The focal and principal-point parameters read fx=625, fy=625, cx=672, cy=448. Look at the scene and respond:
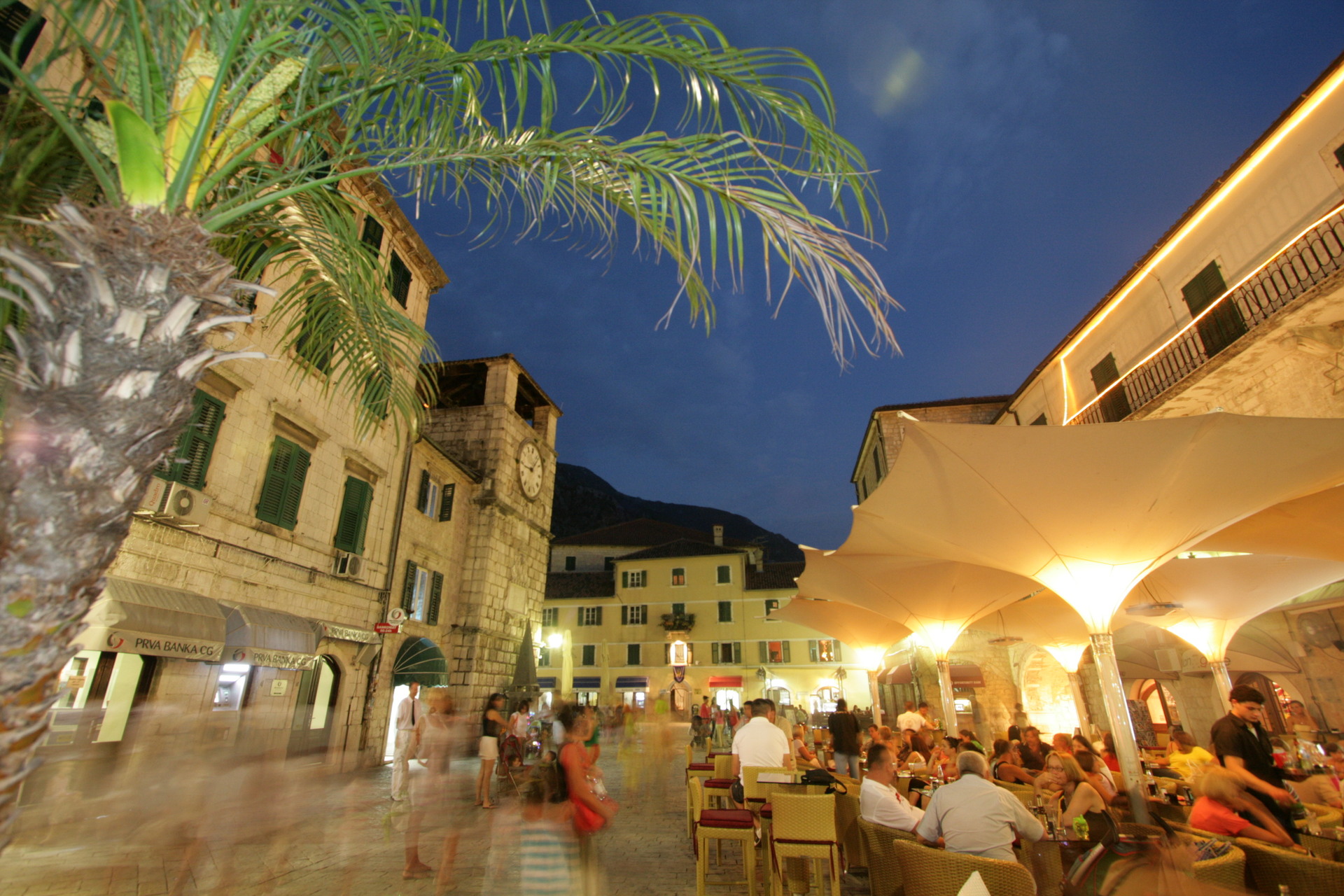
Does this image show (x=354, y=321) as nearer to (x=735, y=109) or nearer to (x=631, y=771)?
(x=735, y=109)

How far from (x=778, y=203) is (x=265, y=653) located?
9.87 metres

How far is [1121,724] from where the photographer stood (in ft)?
19.8

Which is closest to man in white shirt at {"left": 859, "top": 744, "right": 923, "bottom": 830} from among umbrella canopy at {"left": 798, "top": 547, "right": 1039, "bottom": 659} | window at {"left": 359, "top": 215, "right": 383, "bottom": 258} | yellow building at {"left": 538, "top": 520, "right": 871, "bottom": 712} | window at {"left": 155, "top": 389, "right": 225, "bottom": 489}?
umbrella canopy at {"left": 798, "top": 547, "right": 1039, "bottom": 659}

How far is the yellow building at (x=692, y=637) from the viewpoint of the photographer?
33.8 meters

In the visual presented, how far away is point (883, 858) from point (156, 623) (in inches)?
324

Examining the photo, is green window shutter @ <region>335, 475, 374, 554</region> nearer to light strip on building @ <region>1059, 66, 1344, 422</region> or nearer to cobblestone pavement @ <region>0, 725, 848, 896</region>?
cobblestone pavement @ <region>0, 725, 848, 896</region>

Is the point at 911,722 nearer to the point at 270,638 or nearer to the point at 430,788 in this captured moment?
the point at 430,788

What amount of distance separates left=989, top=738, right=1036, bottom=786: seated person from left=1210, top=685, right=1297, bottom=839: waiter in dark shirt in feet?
7.36

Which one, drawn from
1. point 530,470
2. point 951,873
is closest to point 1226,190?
point 951,873

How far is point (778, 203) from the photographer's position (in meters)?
2.81

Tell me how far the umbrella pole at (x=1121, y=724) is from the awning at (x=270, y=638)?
1046 centimetres

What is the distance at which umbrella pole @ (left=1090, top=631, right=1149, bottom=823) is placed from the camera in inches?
215

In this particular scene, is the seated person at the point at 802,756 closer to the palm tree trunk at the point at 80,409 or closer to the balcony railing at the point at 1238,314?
the palm tree trunk at the point at 80,409

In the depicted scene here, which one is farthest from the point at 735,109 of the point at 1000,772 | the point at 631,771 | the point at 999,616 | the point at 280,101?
the point at 999,616
